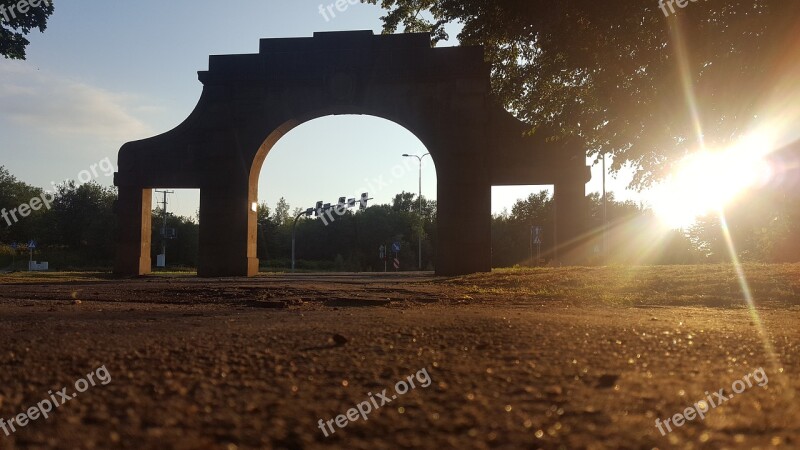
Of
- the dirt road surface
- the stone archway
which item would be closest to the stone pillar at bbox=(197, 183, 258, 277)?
the stone archway

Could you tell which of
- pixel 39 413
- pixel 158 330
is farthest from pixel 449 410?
pixel 158 330

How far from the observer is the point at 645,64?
12.8 m

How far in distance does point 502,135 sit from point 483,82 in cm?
189

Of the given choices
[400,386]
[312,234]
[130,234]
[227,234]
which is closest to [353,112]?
[227,234]

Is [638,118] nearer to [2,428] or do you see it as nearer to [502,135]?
[502,135]

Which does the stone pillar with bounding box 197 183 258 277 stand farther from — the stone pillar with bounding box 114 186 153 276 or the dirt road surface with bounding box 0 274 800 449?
the dirt road surface with bounding box 0 274 800 449

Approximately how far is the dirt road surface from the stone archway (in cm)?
1644

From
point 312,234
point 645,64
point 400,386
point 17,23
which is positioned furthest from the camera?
point 312,234

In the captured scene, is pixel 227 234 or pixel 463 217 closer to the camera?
pixel 463 217

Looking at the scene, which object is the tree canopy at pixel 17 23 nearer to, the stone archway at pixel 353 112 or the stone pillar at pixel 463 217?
the stone archway at pixel 353 112

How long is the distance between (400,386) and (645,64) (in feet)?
38.2

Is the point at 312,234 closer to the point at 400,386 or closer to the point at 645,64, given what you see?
the point at 645,64

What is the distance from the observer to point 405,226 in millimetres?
77125

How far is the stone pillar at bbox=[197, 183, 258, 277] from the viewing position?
22.2m
